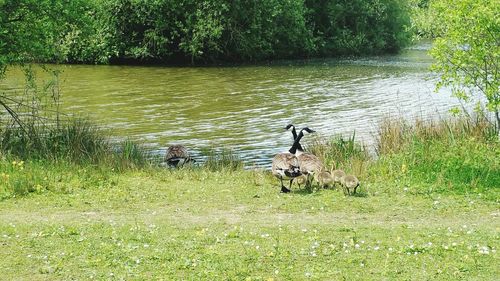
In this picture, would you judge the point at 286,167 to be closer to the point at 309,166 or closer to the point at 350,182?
the point at 309,166

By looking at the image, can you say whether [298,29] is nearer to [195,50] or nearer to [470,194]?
→ [195,50]

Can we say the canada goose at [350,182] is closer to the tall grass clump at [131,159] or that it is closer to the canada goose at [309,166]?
the canada goose at [309,166]

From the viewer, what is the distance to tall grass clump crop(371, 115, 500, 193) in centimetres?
1667

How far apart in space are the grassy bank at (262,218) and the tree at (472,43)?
2.27 meters

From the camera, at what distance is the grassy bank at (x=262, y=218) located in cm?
978

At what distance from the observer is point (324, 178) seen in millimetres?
16188

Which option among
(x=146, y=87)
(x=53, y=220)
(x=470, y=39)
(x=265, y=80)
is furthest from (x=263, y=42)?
(x=53, y=220)

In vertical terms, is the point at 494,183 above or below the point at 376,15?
below

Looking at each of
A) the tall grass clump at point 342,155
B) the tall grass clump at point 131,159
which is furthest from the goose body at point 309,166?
the tall grass clump at point 131,159

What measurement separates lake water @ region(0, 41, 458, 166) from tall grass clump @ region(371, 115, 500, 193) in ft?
10.7

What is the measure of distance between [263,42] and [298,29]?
497cm

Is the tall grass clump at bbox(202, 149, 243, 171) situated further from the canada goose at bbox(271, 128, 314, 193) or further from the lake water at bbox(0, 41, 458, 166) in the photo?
the canada goose at bbox(271, 128, 314, 193)

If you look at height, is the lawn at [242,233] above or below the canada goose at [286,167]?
below

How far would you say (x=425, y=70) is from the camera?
53406 mm
